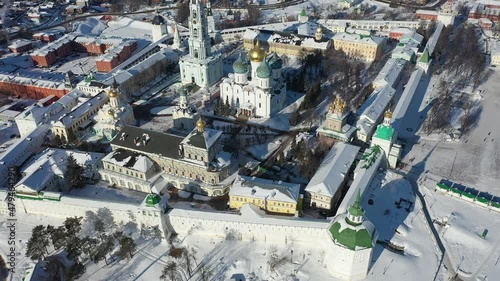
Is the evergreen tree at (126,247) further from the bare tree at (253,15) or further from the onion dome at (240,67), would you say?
the bare tree at (253,15)

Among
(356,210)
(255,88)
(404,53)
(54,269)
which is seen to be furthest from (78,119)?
(404,53)

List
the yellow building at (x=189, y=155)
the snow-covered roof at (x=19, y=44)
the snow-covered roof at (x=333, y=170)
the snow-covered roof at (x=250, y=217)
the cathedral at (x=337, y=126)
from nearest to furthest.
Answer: the snow-covered roof at (x=250, y=217) → the snow-covered roof at (x=333, y=170) → the yellow building at (x=189, y=155) → the cathedral at (x=337, y=126) → the snow-covered roof at (x=19, y=44)

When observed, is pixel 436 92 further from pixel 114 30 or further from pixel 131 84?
pixel 114 30

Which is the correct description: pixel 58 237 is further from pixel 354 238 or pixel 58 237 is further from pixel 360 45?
pixel 360 45

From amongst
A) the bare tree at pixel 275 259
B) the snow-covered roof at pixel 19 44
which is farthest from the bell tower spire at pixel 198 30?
the snow-covered roof at pixel 19 44

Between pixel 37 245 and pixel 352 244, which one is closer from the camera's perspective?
pixel 352 244

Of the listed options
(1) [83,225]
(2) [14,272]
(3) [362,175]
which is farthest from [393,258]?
(2) [14,272]
